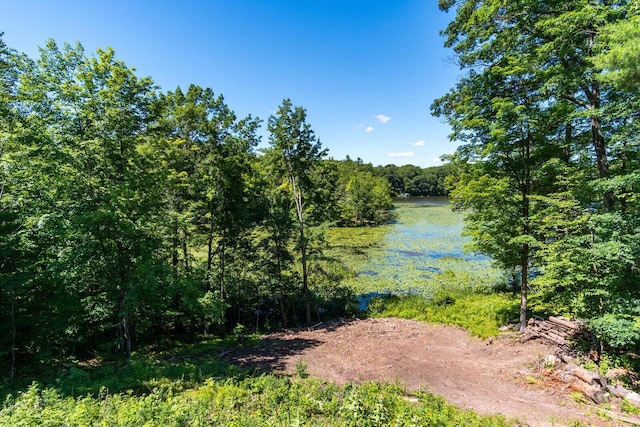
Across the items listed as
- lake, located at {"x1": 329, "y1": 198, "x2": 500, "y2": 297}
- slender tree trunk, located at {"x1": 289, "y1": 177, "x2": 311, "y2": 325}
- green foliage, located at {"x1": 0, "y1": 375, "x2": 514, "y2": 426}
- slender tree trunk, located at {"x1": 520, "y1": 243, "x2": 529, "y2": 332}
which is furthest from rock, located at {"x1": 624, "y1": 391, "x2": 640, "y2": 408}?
slender tree trunk, located at {"x1": 289, "y1": 177, "x2": 311, "y2": 325}

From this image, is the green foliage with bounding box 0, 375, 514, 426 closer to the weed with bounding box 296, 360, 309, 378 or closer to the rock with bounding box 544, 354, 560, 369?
the weed with bounding box 296, 360, 309, 378

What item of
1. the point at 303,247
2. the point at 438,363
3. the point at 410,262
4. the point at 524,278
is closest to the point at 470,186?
the point at 524,278

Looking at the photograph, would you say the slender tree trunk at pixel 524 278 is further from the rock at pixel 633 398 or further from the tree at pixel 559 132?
the rock at pixel 633 398

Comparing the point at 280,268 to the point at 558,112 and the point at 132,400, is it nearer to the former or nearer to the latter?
the point at 132,400

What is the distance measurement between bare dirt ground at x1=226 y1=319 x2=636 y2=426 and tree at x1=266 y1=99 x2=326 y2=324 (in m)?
4.17

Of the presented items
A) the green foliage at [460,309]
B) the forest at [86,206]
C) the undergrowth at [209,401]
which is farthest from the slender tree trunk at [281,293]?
the undergrowth at [209,401]

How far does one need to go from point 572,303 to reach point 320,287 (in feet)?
37.3

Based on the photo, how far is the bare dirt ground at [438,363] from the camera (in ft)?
21.1

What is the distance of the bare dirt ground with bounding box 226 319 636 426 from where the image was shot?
6.44 metres

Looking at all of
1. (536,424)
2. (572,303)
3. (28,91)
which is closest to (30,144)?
(28,91)

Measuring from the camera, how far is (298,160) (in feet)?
48.6

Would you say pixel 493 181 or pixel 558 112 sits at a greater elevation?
pixel 558 112

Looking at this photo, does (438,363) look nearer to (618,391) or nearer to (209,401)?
(618,391)

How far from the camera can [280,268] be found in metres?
14.3
